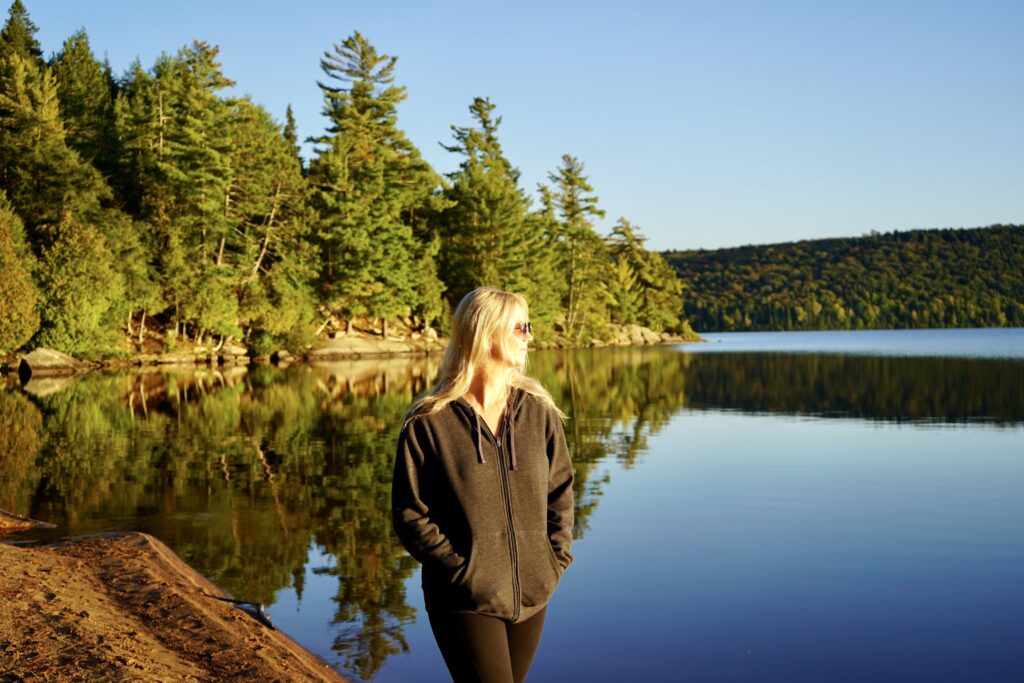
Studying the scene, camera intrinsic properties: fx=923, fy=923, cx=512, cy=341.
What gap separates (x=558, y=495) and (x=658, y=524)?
774cm

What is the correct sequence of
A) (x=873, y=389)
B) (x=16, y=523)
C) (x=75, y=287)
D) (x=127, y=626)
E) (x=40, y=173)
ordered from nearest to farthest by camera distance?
(x=127, y=626) → (x=16, y=523) → (x=873, y=389) → (x=75, y=287) → (x=40, y=173)

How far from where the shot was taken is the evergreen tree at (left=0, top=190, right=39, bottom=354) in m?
35.3

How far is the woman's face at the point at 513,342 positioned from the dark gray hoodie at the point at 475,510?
6.1 inches

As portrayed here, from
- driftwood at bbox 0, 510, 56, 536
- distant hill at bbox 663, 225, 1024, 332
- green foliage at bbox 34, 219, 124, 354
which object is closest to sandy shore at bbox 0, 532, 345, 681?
driftwood at bbox 0, 510, 56, 536

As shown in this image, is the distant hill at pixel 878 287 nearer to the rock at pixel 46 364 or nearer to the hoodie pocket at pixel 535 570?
the rock at pixel 46 364

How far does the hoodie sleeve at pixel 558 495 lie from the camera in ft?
10.4

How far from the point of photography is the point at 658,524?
34.9 ft

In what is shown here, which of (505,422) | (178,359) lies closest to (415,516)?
(505,422)

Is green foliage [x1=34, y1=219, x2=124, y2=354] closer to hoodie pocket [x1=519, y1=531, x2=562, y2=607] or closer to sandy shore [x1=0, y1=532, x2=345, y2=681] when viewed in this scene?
sandy shore [x1=0, y1=532, x2=345, y2=681]

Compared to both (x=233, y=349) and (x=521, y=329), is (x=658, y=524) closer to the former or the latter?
(x=521, y=329)

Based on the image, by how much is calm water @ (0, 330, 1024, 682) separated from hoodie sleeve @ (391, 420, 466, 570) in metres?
3.25

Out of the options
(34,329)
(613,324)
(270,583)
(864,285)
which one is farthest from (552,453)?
(864,285)

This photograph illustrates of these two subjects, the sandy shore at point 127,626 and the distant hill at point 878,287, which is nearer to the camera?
the sandy shore at point 127,626

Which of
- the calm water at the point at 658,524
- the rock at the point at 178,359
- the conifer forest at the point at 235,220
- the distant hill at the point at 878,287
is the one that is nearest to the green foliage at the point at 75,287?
the conifer forest at the point at 235,220
